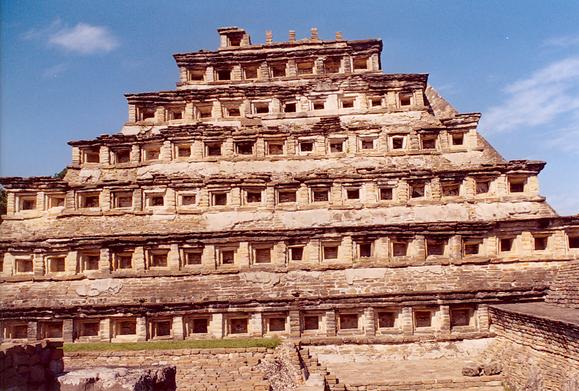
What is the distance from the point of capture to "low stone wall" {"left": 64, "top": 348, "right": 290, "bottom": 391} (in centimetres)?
1702

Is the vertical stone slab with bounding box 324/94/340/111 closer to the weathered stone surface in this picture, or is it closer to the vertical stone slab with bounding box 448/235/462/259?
the vertical stone slab with bounding box 448/235/462/259

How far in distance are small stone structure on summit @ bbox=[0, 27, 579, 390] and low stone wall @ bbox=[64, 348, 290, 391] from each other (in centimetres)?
244

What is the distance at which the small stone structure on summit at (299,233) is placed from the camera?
2309 centimetres

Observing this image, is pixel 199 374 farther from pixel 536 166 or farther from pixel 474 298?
pixel 536 166

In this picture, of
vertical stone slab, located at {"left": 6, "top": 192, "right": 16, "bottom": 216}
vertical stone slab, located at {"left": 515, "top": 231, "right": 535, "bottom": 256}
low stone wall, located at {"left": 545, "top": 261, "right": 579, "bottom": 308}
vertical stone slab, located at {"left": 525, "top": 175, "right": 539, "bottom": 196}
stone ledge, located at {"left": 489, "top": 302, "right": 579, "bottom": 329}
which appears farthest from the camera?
vertical stone slab, located at {"left": 6, "top": 192, "right": 16, "bottom": 216}

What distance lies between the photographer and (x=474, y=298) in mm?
22953

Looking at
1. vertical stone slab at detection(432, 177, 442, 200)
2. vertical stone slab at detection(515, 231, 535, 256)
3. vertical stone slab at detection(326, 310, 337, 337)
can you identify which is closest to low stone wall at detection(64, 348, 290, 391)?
vertical stone slab at detection(326, 310, 337, 337)

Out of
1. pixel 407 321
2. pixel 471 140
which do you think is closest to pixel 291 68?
pixel 471 140

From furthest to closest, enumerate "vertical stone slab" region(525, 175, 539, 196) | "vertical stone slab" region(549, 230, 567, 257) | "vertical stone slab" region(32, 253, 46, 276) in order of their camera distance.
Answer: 1. "vertical stone slab" region(525, 175, 539, 196)
2. "vertical stone slab" region(32, 253, 46, 276)
3. "vertical stone slab" region(549, 230, 567, 257)

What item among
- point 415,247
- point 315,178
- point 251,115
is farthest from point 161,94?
point 415,247

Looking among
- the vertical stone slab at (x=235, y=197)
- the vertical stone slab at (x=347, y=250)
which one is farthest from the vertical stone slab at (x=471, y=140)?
the vertical stone slab at (x=235, y=197)

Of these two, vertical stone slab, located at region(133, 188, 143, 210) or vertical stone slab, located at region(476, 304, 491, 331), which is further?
vertical stone slab, located at region(133, 188, 143, 210)

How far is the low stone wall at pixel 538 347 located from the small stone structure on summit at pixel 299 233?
29 centimetres

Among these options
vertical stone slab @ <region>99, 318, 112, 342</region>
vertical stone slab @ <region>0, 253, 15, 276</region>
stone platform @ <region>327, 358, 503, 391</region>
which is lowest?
stone platform @ <region>327, 358, 503, 391</region>
